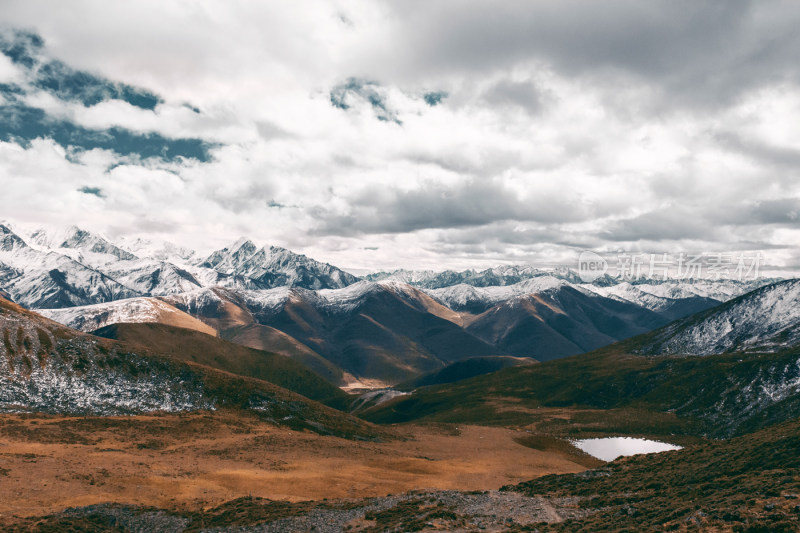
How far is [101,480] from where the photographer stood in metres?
65.2

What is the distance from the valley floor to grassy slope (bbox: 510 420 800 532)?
2327cm

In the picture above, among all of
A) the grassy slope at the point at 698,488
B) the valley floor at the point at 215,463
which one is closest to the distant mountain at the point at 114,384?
the valley floor at the point at 215,463

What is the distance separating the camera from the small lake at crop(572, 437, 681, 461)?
4395 inches

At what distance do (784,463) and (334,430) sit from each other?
334ft

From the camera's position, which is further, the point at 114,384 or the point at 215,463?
the point at 114,384

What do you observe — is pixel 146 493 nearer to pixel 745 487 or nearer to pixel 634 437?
pixel 745 487

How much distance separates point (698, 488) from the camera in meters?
46.1

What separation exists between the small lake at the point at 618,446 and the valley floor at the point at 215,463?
688 centimetres

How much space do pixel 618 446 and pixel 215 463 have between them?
3915 inches

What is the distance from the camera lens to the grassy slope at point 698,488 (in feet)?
113

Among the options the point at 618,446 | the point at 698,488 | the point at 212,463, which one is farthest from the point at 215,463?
the point at 618,446

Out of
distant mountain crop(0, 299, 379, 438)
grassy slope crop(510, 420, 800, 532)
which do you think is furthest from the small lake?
distant mountain crop(0, 299, 379, 438)

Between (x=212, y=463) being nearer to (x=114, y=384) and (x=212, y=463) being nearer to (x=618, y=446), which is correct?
(x=114, y=384)

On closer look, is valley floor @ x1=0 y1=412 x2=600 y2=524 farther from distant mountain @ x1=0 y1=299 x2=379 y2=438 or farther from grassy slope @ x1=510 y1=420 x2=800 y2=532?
grassy slope @ x1=510 y1=420 x2=800 y2=532
